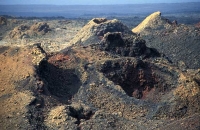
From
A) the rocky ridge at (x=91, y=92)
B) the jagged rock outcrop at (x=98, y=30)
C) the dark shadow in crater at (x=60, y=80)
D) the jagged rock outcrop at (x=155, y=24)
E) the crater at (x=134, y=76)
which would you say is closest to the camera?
the rocky ridge at (x=91, y=92)

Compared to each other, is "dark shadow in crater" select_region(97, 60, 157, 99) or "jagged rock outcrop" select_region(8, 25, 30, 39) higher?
"dark shadow in crater" select_region(97, 60, 157, 99)

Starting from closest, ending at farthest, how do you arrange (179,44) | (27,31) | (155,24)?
(179,44) < (155,24) < (27,31)

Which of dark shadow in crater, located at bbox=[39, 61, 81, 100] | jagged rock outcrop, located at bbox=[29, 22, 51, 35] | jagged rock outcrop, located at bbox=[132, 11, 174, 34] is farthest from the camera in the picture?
jagged rock outcrop, located at bbox=[29, 22, 51, 35]

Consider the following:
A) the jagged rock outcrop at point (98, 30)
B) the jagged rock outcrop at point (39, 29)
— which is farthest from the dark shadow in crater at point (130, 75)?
the jagged rock outcrop at point (39, 29)

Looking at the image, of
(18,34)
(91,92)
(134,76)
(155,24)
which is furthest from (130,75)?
(18,34)

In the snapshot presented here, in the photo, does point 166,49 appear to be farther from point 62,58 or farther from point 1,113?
point 1,113

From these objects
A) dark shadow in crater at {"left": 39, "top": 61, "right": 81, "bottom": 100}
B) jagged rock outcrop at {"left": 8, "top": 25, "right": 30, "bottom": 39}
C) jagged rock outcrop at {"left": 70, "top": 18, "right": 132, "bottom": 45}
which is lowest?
jagged rock outcrop at {"left": 8, "top": 25, "right": 30, "bottom": 39}

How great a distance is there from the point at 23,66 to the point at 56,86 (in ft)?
6.55

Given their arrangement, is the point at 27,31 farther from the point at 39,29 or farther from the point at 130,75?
the point at 130,75

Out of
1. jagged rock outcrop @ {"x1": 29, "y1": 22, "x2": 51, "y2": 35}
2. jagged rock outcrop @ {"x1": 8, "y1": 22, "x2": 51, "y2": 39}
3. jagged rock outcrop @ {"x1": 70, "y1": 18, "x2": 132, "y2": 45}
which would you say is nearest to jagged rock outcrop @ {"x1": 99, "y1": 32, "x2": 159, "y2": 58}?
jagged rock outcrop @ {"x1": 70, "y1": 18, "x2": 132, "y2": 45}

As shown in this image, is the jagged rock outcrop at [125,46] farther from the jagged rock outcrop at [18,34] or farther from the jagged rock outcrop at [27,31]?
the jagged rock outcrop at [18,34]

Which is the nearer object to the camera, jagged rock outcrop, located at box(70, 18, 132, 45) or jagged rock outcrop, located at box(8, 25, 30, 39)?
jagged rock outcrop, located at box(70, 18, 132, 45)

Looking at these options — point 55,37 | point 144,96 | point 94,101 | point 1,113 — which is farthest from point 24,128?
point 55,37

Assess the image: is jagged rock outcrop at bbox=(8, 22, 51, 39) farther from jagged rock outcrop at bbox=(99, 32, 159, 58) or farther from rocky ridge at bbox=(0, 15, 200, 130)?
rocky ridge at bbox=(0, 15, 200, 130)
